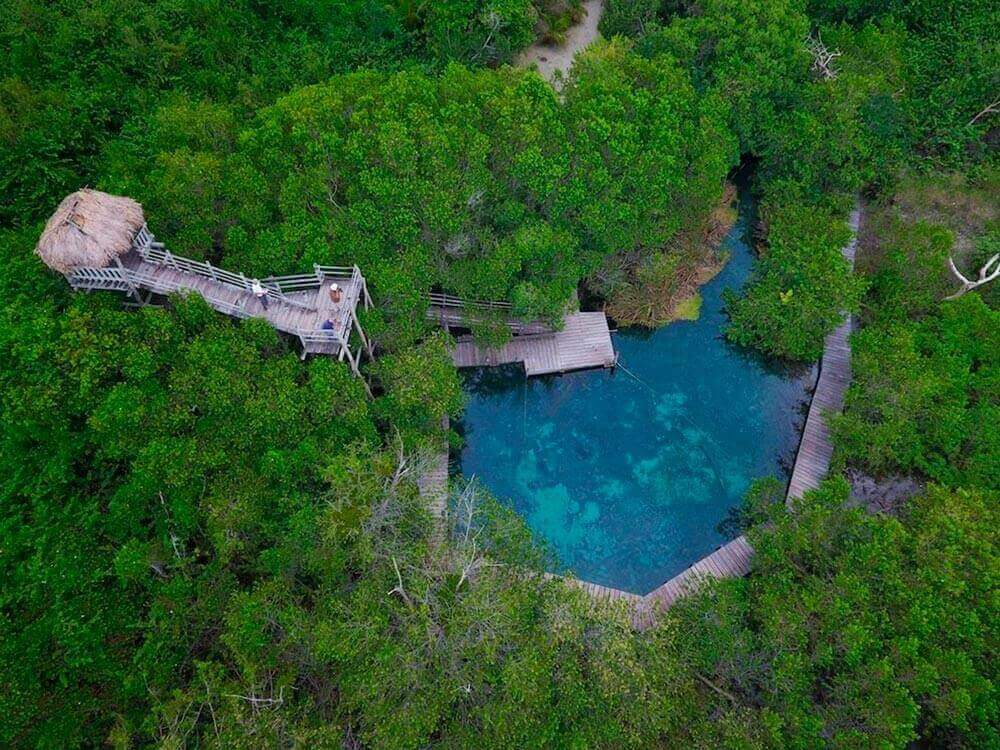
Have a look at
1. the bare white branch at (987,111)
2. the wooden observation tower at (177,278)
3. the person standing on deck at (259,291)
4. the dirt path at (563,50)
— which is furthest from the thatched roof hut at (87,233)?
the bare white branch at (987,111)

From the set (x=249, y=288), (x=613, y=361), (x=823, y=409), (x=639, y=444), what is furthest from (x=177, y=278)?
(x=823, y=409)

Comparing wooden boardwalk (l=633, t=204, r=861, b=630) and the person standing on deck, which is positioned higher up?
the person standing on deck

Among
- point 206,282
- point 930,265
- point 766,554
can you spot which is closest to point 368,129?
point 206,282

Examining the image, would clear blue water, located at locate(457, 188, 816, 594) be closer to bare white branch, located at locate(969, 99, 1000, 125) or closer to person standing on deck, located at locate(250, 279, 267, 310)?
person standing on deck, located at locate(250, 279, 267, 310)

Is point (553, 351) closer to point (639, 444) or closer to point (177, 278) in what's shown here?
point (639, 444)

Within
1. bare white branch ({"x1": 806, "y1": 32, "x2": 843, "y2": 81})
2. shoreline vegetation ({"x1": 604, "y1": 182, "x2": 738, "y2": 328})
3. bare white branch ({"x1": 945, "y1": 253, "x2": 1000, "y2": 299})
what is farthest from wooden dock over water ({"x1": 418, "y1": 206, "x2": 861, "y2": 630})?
bare white branch ({"x1": 806, "y1": 32, "x2": 843, "y2": 81})
